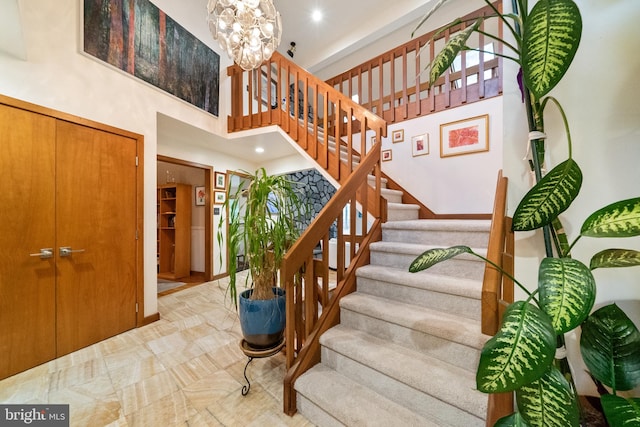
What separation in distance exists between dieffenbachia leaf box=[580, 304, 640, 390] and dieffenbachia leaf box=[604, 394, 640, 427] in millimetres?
94

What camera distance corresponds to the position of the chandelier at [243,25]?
5.97 ft

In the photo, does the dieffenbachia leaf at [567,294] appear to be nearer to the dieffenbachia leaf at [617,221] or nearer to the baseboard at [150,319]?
the dieffenbachia leaf at [617,221]

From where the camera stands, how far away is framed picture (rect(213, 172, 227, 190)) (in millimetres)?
4105

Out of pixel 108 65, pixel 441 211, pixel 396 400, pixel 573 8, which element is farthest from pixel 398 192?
pixel 108 65

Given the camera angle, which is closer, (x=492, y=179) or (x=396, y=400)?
(x=396, y=400)

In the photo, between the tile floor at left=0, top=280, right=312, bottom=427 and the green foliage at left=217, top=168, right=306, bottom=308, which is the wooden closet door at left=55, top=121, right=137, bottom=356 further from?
the green foliage at left=217, top=168, right=306, bottom=308

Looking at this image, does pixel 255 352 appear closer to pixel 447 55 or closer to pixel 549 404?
pixel 549 404

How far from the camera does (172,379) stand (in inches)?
63.8

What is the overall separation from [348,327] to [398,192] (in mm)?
1997

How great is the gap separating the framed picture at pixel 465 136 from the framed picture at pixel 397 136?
509 mm

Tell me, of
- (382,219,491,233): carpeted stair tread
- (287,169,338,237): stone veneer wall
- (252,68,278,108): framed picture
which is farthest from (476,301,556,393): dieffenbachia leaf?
(287,169,338,237): stone veneer wall

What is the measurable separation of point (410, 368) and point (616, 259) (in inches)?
37.2

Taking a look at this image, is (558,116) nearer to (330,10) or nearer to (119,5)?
(119,5)

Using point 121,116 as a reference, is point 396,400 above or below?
below
